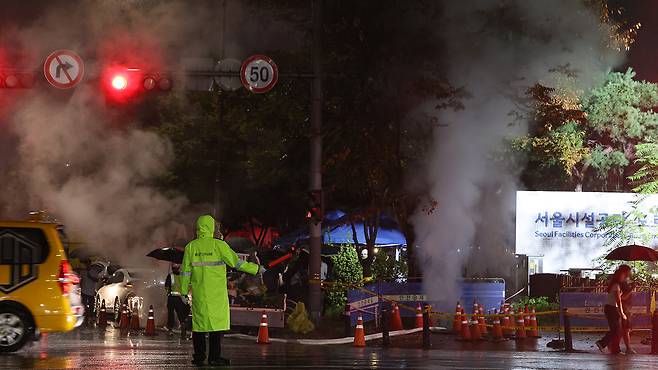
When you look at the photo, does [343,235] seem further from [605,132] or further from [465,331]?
[465,331]

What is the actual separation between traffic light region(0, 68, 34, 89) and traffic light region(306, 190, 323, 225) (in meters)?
5.46

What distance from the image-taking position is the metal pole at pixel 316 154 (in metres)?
18.8

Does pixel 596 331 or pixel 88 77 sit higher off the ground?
pixel 88 77

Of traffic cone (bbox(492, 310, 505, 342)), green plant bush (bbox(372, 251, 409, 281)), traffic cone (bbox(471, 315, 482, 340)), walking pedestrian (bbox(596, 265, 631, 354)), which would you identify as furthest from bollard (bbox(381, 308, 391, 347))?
green plant bush (bbox(372, 251, 409, 281))

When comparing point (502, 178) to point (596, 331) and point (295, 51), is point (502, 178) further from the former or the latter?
point (295, 51)

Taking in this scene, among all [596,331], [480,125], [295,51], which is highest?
[295,51]

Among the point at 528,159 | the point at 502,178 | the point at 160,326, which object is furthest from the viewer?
the point at 528,159

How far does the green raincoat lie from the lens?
32.1 feet

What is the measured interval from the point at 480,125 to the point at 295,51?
18.6 ft

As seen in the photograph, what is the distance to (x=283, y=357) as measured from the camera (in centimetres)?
1298

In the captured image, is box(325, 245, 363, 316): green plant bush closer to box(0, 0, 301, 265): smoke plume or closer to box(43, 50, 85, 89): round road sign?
box(0, 0, 301, 265): smoke plume

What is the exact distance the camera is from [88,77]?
19156 millimetres

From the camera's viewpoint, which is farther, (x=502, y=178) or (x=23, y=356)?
(x=502, y=178)

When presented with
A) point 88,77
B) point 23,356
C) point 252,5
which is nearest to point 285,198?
point 252,5
